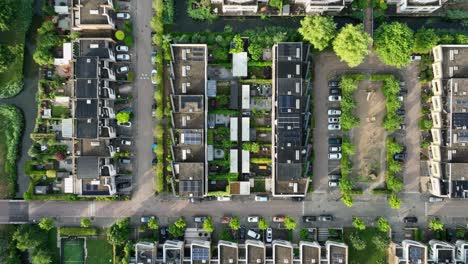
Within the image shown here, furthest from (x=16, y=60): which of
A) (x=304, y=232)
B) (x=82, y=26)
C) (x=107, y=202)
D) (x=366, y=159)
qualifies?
(x=366, y=159)

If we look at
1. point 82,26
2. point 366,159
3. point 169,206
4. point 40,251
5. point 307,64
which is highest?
point 82,26

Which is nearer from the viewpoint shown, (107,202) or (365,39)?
(365,39)

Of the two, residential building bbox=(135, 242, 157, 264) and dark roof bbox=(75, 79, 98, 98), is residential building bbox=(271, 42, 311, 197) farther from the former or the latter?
dark roof bbox=(75, 79, 98, 98)

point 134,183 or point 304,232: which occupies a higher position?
point 134,183

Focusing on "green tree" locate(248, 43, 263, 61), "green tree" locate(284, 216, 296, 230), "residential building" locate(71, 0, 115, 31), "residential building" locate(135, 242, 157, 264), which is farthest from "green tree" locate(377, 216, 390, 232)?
"residential building" locate(71, 0, 115, 31)

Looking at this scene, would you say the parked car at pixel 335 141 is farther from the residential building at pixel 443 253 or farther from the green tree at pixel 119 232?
the green tree at pixel 119 232

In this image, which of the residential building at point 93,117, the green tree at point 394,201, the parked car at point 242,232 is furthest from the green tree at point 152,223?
the green tree at point 394,201

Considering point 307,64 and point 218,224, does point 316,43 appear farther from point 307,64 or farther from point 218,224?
point 218,224
